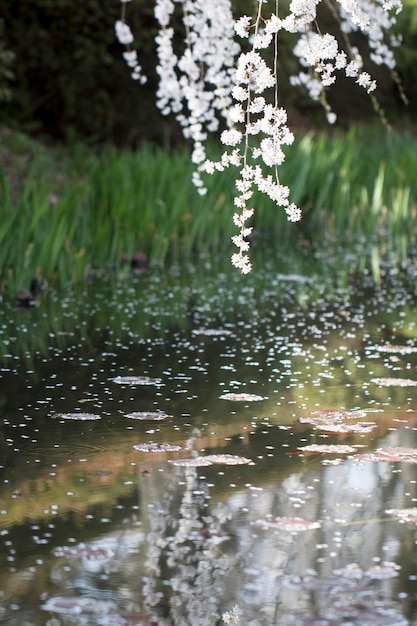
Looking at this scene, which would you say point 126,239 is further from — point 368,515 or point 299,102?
point 299,102

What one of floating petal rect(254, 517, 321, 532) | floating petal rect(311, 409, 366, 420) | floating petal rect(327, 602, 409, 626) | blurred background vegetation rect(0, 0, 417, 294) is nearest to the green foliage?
blurred background vegetation rect(0, 0, 417, 294)

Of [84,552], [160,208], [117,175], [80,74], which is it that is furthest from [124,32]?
[80,74]

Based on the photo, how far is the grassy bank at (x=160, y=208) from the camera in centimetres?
605

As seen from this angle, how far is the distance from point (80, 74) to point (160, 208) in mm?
4871

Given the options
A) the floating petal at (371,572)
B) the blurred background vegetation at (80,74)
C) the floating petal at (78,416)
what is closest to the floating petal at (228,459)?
the floating petal at (78,416)

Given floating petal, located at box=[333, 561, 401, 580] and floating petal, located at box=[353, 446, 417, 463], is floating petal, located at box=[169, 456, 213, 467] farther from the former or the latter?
floating petal, located at box=[333, 561, 401, 580]

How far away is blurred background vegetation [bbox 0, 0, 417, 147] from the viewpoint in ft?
37.4

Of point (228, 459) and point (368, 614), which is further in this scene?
point (228, 459)

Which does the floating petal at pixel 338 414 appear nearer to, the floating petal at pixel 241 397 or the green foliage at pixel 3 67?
the floating petal at pixel 241 397

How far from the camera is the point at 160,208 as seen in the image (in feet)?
24.8

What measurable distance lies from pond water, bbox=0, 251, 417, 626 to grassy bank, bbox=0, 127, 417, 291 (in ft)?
1.62

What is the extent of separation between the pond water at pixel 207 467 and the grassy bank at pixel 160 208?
1.62 feet

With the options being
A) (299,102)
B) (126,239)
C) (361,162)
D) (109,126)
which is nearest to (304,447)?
(126,239)

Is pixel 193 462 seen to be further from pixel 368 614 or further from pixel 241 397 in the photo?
pixel 368 614
